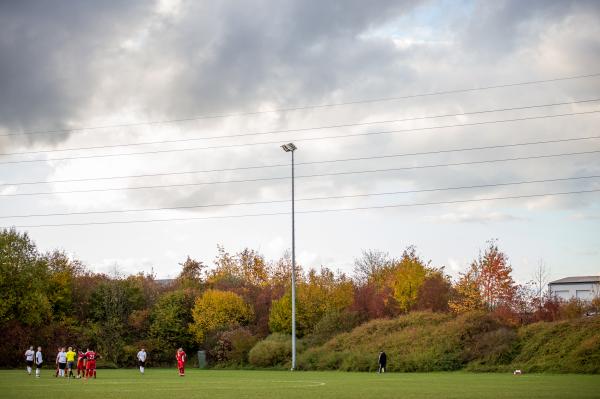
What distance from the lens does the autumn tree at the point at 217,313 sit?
74.6 meters

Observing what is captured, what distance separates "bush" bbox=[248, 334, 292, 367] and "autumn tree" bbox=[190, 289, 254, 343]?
9957mm

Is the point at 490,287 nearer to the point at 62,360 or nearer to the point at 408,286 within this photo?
the point at 408,286

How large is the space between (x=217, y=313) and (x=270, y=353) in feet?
43.7

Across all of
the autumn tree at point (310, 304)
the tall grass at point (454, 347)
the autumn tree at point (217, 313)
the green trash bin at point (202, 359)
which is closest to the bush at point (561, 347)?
the tall grass at point (454, 347)

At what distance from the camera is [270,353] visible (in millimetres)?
63031

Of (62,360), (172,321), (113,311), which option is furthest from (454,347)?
(113,311)

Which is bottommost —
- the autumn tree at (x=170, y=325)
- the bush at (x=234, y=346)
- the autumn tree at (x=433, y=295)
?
the bush at (x=234, y=346)

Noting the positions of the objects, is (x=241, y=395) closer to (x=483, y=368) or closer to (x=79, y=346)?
(x=483, y=368)

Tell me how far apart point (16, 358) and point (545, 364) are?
48.3m

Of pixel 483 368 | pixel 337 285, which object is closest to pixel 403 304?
pixel 337 285

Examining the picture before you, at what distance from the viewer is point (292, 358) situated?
59.3 m

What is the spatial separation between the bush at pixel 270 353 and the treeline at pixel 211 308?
0.24 metres

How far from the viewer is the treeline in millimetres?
70312

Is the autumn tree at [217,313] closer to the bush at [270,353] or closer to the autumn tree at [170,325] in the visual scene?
the autumn tree at [170,325]
